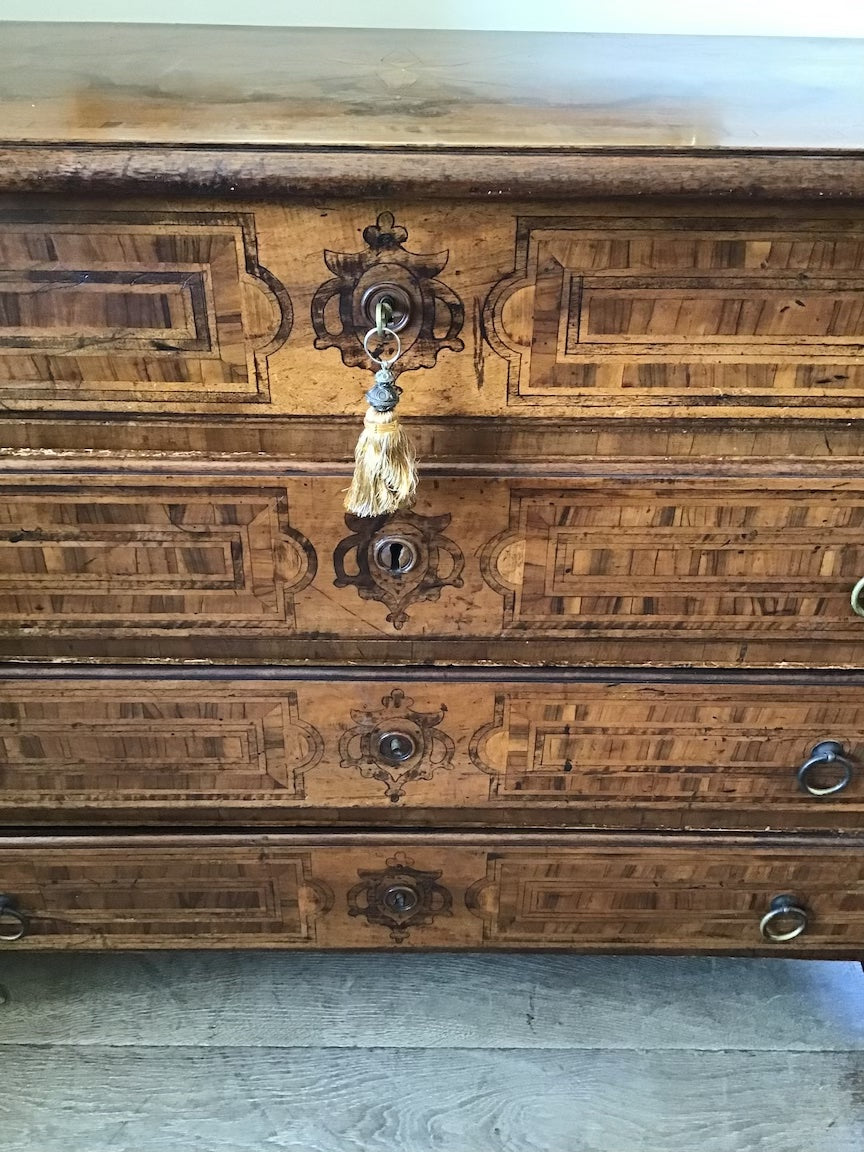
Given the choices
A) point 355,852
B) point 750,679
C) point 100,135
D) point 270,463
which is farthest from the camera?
point 355,852

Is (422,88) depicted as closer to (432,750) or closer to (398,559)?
(398,559)

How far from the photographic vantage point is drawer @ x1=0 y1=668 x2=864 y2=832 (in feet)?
2.98

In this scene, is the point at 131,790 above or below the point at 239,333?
below

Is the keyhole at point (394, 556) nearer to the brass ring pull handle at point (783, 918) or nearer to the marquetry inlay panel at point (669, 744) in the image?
the marquetry inlay panel at point (669, 744)

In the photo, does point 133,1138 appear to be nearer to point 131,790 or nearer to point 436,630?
point 131,790

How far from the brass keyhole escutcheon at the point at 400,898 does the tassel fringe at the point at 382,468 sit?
487mm

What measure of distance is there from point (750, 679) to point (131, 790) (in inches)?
25.1

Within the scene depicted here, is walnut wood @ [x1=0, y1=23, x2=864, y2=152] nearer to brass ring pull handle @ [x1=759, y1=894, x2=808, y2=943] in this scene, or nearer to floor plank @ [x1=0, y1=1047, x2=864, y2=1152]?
brass ring pull handle @ [x1=759, y1=894, x2=808, y2=943]

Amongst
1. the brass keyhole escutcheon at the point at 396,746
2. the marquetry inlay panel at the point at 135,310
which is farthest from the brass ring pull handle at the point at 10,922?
the marquetry inlay panel at the point at 135,310

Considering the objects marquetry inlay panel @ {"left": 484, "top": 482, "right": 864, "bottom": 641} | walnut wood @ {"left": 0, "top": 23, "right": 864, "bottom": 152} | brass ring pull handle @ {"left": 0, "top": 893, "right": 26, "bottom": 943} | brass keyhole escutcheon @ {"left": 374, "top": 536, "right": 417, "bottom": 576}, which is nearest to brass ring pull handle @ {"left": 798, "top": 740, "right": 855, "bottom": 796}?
marquetry inlay panel @ {"left": 484, "top": 482, "right": 864, "bottom": 641}

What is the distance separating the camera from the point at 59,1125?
1054mm

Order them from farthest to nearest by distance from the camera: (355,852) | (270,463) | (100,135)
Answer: (355,852) < (270,463) < (100,135)

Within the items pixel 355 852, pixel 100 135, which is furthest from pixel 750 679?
pixel 100 135

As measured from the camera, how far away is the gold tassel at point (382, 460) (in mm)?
710
